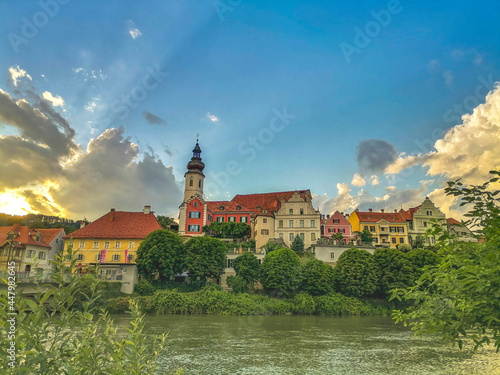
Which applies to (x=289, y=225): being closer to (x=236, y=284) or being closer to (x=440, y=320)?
(x=236, y=284)

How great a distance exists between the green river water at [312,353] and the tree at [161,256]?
62.3ft

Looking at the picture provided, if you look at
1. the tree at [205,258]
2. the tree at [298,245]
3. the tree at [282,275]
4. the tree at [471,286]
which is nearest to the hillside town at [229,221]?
the tree at [298,245]

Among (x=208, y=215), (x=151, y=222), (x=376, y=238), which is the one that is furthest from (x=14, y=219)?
(x=376, y=238)

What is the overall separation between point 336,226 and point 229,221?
21908mm

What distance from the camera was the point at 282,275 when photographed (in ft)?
167

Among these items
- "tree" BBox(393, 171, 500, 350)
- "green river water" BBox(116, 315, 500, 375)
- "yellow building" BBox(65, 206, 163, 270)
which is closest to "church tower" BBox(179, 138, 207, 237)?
"yellow building" BBox(65, 206, 163, 270)

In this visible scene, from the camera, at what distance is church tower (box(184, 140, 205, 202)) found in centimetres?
7731

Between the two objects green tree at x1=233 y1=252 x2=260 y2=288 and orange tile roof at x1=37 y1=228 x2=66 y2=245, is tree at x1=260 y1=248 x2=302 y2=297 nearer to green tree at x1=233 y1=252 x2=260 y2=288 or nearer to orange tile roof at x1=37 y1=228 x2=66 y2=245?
green tree at x1=233 y1=252 x2=260 y2=288

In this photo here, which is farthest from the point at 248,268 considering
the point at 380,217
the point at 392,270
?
the point at 380,217

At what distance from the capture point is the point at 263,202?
79.2m

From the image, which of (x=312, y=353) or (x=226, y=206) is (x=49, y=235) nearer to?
(x=226, y=206)

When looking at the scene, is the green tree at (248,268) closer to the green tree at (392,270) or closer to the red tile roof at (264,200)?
the green tree at (392,270)

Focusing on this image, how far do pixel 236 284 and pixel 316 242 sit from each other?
65.9ft

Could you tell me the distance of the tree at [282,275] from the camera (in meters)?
50.8
